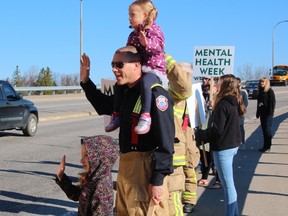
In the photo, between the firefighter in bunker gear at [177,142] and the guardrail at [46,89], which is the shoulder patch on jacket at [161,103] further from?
the guardrail at [46,89]

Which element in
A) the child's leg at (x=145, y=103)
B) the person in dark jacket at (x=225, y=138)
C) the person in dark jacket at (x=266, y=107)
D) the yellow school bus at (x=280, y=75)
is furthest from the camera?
the yellow school bus at (x=280, y=75)

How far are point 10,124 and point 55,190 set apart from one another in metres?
7.60

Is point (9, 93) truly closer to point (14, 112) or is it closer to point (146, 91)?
point (14, 112)

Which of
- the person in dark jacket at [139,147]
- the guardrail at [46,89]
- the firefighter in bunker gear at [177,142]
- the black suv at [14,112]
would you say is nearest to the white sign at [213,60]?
the firefighter in bunker gear at [177,142]

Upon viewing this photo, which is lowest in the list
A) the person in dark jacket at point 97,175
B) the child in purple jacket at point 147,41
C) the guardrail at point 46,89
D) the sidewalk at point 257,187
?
the sidewalk at point 257,187

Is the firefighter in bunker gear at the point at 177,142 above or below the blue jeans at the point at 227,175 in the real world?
above

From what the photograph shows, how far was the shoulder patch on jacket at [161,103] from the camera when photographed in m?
3.17

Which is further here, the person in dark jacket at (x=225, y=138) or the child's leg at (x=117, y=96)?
the person in dark jacket at (x=225, y=138)

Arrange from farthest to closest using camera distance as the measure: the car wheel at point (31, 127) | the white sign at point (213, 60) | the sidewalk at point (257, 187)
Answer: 1. the car wheel at point (31, 127)
2. the white sign at point (213, 60)
3. the sidewalk at point (257, 187)

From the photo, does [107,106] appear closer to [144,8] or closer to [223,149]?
[144,8]

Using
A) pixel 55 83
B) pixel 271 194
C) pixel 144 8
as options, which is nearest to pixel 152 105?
pixel 144 8

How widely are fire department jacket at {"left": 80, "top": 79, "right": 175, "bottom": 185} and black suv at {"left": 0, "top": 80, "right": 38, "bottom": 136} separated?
11894 millimetres

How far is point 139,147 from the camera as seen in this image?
325 centimetres

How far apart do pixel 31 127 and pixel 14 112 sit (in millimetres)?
871
